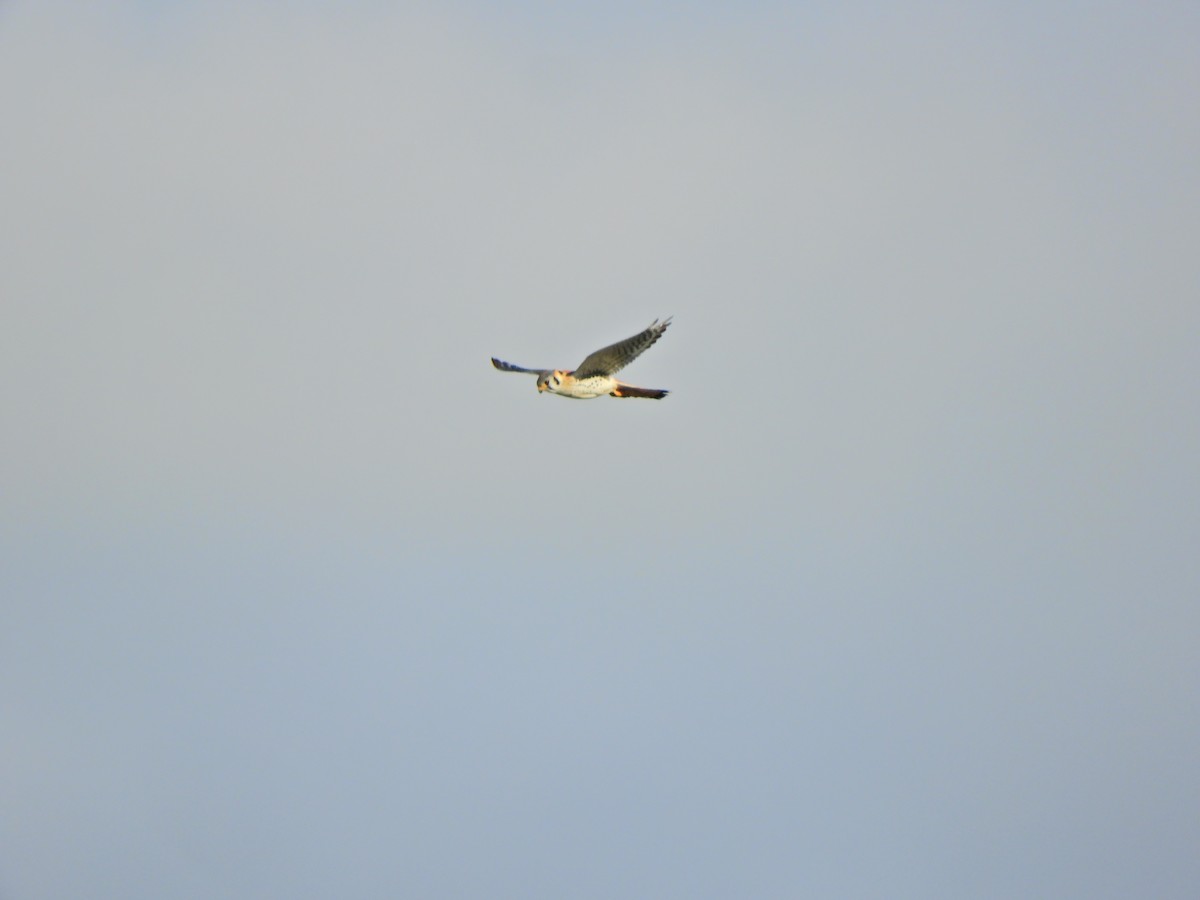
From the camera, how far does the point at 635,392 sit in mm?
45156

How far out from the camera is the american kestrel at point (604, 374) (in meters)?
42.2

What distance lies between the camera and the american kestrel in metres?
42.2

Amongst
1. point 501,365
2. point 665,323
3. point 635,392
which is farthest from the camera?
point 501,365

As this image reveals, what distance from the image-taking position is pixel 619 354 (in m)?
43.0

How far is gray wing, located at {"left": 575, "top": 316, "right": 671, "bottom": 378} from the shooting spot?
4206 centimetres

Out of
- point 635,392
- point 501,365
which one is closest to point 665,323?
point 635,392

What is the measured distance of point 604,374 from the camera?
44.3m

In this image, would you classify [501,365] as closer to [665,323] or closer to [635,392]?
[635,392]

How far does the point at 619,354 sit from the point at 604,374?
1.43 meters

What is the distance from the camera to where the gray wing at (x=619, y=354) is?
42062mm

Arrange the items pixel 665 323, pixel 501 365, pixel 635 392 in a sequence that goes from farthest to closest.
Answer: pixel 501 365
pixel 635 392
pixel 665 323

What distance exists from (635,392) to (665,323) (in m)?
3.64

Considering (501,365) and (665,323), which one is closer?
(665,323)

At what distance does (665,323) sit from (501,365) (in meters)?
9.45
